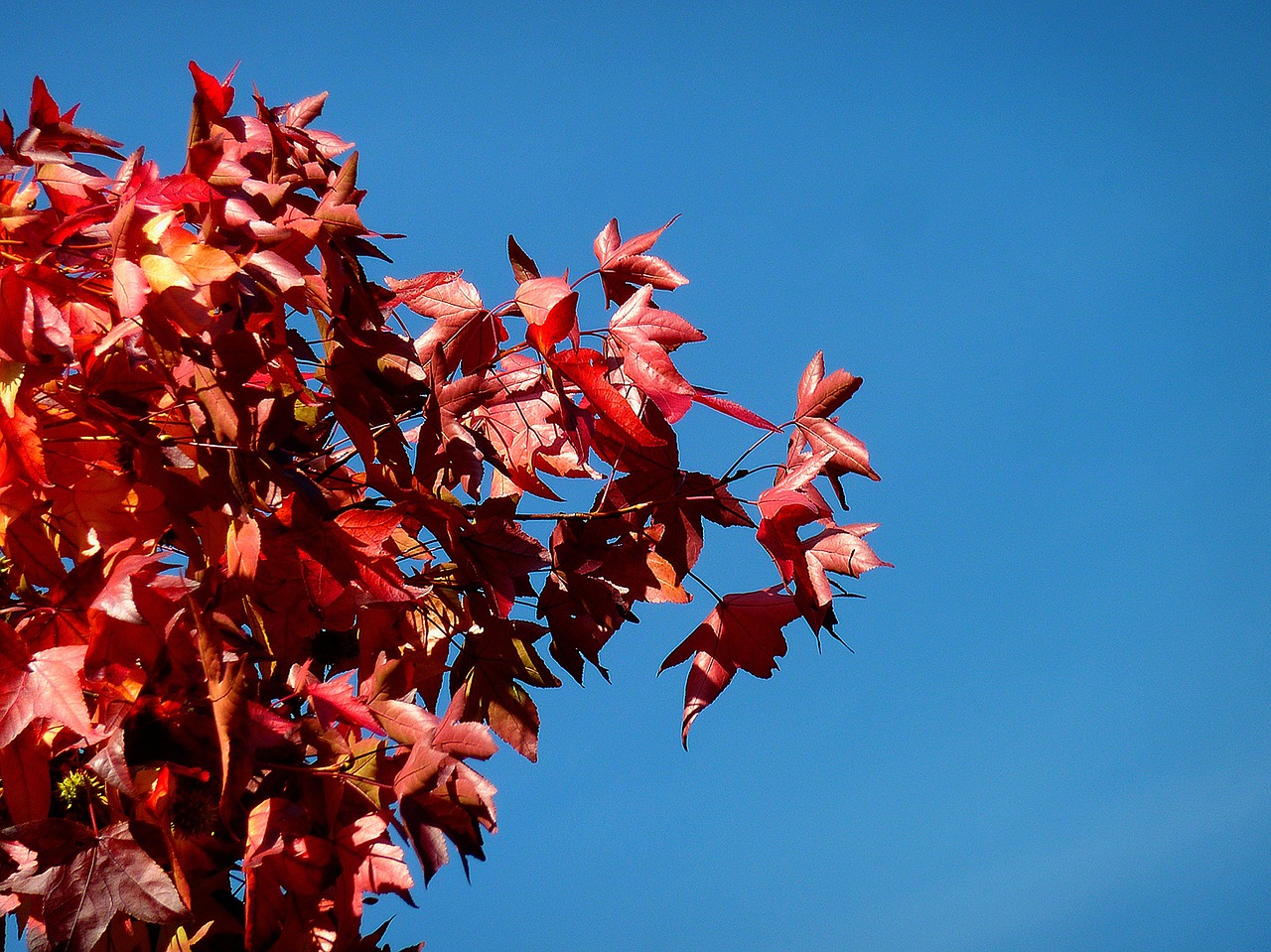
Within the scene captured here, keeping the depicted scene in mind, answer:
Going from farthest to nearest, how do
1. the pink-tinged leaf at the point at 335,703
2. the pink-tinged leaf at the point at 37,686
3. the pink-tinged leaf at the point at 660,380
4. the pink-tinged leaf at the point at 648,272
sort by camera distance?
the pink-tinged leaf at the point at 648,272 < the pink-tinged leaf at the point at 660,380 < the pink-tinged leaf at the point at 335,703 < the pink-tinged leaf at the point at 37,686

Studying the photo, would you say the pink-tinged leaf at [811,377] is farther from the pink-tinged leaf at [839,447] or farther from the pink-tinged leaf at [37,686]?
the pink-tinged leaf at [37,686]

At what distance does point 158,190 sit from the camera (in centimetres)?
78

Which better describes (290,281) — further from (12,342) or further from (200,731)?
(200,731)

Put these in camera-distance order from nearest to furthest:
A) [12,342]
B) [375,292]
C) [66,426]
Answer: [12,342]
[66,426]
[375,292]

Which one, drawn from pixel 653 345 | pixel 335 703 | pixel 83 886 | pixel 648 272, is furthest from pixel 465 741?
pixel 648 272

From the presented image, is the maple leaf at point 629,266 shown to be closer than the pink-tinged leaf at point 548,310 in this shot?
No

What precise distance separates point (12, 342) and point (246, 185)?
211 mm

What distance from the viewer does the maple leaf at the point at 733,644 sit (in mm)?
971

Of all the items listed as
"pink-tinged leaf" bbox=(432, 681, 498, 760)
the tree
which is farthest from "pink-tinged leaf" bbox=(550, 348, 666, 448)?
"pink-tinged leaf" bbox=(432, 681, 498, 760)

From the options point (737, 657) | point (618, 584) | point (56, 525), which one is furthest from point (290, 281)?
point (737, 657)

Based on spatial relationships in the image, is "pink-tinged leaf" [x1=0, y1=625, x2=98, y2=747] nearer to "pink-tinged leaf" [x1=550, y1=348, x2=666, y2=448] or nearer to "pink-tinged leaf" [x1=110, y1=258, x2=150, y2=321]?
"pink-tinged leaf" [x1=110, y1=258, x2=150, y2=321]

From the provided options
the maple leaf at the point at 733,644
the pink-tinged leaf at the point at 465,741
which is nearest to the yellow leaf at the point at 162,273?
the pink-tinged leaf at the point at 465,741

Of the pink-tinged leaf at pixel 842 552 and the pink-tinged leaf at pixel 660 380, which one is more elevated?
the pink-tinged leaf at pixel 660 380

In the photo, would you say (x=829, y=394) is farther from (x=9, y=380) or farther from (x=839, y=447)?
(x=9, y=380)
